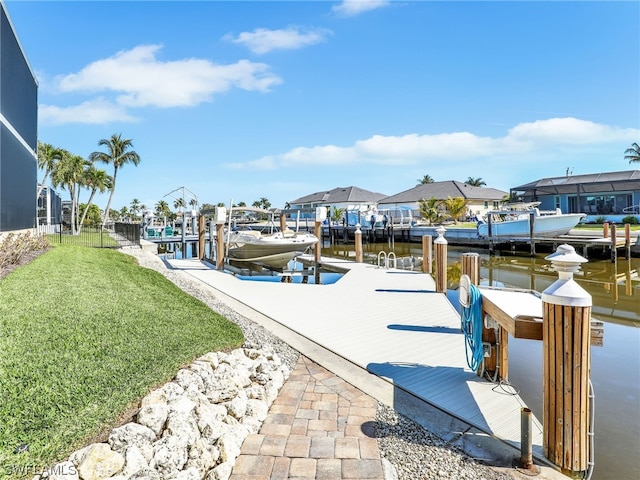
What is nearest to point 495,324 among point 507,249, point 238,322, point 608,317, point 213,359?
point 213,359

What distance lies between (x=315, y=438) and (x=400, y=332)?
3398 millimetres

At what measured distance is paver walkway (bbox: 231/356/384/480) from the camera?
276 cm

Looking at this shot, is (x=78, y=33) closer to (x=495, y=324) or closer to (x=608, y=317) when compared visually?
(x=495, y=324)

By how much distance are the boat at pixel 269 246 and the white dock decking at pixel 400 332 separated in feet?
12.2

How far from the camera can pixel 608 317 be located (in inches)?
405

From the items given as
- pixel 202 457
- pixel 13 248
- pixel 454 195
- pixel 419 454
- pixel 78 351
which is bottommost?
pixel 419 454

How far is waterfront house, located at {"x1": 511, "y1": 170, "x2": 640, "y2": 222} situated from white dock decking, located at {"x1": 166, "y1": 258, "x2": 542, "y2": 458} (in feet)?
110

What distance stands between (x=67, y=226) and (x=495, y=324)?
148 feet

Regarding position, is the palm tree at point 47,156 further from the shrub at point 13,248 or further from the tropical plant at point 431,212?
the tropical plant at point 431,212

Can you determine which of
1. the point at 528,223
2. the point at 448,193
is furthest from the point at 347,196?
the point at 528,223

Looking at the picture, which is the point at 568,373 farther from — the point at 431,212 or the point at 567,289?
the point at 431,212

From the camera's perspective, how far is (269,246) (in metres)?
15.3

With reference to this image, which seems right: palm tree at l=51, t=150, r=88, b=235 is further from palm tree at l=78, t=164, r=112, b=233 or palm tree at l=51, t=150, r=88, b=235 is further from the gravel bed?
the gravel bed

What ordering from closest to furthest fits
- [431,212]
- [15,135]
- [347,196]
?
[15,135] → [431,212] → [347,196]
